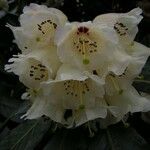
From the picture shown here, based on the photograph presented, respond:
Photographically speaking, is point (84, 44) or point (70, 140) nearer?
point (84, 44)

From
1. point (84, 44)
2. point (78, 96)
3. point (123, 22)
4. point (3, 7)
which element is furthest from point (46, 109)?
point (3, 7)

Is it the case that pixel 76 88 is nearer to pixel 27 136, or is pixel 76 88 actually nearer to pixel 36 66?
pixel 36 66

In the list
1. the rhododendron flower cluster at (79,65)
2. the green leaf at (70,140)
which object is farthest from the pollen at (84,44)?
the green leaf at (70,140)

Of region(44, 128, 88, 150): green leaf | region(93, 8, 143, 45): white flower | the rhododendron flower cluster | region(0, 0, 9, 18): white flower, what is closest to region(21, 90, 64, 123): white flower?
the rhododendron flower cluster

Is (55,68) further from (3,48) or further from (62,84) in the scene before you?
(3,48)

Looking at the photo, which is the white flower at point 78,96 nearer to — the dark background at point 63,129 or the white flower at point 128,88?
the white flower at point 128,88

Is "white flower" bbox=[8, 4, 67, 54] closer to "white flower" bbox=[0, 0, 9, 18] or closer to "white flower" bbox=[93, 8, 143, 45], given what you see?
"white flower" bbox=[93, 8, 143, 45]

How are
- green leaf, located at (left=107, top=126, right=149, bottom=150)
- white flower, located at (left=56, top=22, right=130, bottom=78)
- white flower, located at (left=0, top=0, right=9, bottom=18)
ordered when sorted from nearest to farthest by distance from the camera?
white flower, located at (left=56, top=22, right=130, bottom=78) < green leaf, located at (left=107, top=126, right=149, bottom=150) < white flower, located at (left=0, top=0, right=9, bottom=18)
